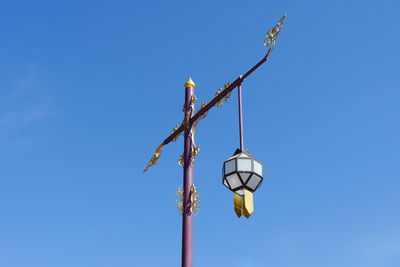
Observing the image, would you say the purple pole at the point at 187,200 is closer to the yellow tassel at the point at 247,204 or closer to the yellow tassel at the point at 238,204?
the yellow tassel at the point at 238,204

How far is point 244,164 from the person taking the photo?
8.00m

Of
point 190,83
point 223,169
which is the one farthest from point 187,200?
point 190,83

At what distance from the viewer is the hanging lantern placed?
7863mm

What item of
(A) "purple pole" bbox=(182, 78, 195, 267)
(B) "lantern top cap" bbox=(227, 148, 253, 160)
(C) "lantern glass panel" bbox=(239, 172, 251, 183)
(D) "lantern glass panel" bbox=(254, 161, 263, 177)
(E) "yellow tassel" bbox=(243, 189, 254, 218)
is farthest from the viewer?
(A) "purple pole" bbox=(182, 78, 195, 267)

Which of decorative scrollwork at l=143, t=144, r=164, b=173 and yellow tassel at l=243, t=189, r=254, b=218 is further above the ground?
decorative scrollwork at l=143, t=144, r=164, b=173

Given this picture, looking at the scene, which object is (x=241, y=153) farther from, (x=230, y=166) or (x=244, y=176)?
(x=244, y=176)

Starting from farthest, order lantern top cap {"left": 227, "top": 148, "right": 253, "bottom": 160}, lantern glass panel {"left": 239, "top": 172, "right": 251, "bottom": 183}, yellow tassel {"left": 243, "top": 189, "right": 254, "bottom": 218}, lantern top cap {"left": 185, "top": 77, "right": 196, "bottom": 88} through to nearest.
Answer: lantern top cap {"left": 185, "top": 77, "right": 196, "bottom": 88} < lantern top cap {"left": 227, "top": 148, "right": 253, "bottom": 160} < lantern glass panel {"left": 239, "top": 172, "right": 251, "bottom": 183} < yellow tassel {"left": 243, "top": 189, "right": 254, "bottom": 218}

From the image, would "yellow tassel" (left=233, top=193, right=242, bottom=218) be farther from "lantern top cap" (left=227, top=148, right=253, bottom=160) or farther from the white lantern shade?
"lantern top cap" (left=227, top=148, right=253, bottom=160)

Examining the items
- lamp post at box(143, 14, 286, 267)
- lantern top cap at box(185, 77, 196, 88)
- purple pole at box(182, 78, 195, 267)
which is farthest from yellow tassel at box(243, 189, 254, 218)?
lantern top cap at box(185, 77, 196, 88)

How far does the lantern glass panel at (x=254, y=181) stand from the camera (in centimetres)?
796

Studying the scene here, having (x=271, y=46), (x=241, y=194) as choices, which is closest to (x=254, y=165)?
(x=241, y=194)

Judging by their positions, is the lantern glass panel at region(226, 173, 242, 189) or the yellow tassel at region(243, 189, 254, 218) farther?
the lantern glass panel at region(226, 173, 242, 189)

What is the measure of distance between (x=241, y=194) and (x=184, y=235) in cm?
143

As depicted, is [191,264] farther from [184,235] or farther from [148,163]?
[148,163]
